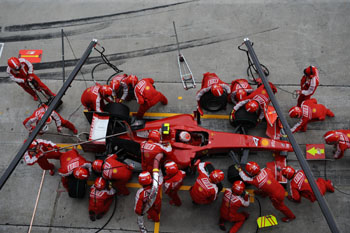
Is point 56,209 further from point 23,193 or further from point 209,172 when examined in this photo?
point 209,172

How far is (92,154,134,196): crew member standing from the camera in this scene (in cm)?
577

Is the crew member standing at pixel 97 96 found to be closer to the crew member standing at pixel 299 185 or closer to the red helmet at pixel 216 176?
the red helmet at pixel 216 176

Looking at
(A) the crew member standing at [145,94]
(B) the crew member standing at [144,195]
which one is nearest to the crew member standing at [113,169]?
(B) the crew member standing at [144,195]

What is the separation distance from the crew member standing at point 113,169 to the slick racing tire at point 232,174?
2328 mm

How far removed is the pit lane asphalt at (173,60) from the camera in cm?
642

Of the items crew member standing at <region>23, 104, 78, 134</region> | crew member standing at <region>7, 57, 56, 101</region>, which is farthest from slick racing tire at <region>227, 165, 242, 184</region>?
crew member standing at <region>7, 57, 56, 101</region>

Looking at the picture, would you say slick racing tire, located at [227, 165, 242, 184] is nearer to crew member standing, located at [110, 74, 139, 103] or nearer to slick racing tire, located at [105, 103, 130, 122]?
slick racing tire, located at [105, 103, 130, 122]

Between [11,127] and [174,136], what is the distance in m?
4.81

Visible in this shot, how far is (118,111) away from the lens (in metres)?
6.60

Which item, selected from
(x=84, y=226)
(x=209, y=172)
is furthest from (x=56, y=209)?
(x=209, y=172)

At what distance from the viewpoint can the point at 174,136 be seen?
6250 millimetres

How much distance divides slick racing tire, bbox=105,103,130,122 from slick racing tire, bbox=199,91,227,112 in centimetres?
202

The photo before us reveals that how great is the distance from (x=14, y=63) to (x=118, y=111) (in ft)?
9.21

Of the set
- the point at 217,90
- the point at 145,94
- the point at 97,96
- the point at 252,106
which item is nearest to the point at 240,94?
the point at 252,106
